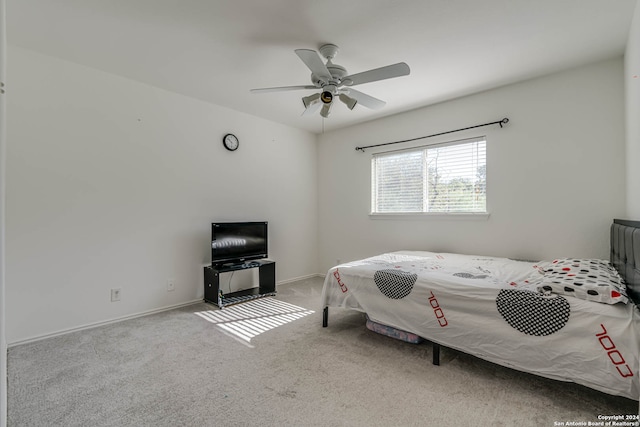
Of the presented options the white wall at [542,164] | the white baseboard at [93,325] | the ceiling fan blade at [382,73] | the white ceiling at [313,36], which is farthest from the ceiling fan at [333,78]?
the white baseboard at [93,325]

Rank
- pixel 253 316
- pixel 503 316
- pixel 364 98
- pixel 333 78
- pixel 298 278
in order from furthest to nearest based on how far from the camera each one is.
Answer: pixel 298 278, pixel 253 316, pixel 364 98, pixel 333 78, pixel 503 316

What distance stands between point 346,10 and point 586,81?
247cm

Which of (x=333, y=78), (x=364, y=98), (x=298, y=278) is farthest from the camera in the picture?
(x=298, y=278)

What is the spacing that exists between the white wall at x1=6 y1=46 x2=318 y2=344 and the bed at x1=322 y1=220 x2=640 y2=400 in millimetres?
2204

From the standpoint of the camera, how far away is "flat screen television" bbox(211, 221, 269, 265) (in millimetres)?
3504

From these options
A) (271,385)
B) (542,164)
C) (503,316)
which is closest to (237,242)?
(271,385)

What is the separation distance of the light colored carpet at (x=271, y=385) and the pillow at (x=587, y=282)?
2.00ft

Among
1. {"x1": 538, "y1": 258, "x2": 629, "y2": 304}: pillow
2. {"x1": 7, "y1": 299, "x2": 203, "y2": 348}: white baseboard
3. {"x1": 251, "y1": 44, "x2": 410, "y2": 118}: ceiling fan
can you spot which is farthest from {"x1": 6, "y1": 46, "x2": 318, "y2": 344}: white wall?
{"x1": 538, "y1": 258, "x2": 629, "y2": 304}: pillow

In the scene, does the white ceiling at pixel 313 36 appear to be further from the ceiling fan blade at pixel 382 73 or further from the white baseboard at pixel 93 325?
the white baseboard at pixel 93 325


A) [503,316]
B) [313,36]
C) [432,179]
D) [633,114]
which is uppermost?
[313,36]

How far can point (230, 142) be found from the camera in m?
3.89

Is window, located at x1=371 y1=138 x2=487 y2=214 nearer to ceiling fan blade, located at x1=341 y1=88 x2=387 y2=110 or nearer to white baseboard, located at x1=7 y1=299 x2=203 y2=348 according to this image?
ceiling fan blade, located at x1=341 y1=88 x2=387 y2=110

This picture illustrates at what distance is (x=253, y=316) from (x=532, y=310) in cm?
248

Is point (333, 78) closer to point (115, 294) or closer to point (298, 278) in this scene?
point (115, 294)
